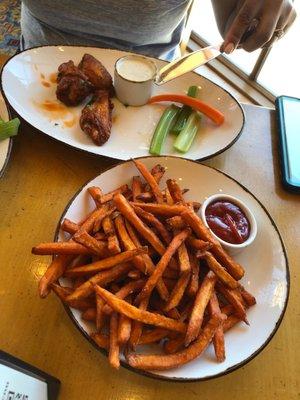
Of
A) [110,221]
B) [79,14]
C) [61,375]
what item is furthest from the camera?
[79,14]

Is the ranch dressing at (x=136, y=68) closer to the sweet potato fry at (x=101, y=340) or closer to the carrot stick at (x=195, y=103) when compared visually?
the carrot stick at (x=195, y=103)

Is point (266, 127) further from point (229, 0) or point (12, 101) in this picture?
point (12, 101)

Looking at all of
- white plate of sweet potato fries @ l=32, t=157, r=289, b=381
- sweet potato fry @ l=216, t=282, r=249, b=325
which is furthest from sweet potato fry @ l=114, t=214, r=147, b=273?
sweet potato fry @ l=216, t=282, r=249, b=325

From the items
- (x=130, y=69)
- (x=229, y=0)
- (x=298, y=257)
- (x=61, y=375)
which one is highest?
(x=229, y=0)

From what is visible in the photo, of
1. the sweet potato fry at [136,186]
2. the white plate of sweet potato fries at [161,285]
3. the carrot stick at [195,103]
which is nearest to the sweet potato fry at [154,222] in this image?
the white plate of sweet potato fries at [161,285]

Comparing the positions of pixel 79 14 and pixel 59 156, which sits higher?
pixel 79 14

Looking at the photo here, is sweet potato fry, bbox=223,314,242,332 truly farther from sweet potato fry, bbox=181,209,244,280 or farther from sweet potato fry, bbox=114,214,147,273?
sweet potato fry, bbox=114,214,147,273

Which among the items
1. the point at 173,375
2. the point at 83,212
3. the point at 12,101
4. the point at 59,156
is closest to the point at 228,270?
the point at 173,375
